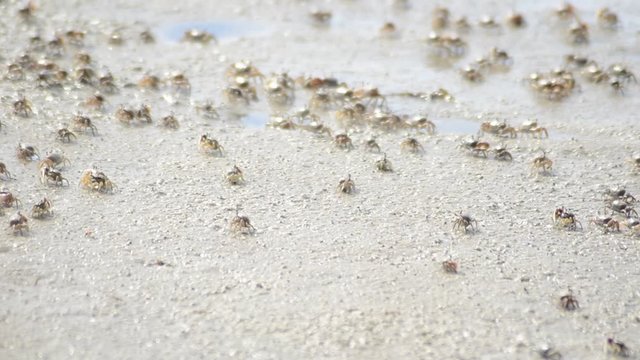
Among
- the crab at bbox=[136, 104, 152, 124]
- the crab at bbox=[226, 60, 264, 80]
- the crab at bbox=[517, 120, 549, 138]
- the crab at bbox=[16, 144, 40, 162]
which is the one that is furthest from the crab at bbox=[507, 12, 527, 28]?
the crab at bbox=[16, 144, 40, 162]

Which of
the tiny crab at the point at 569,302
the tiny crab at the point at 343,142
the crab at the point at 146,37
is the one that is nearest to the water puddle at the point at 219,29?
the crab at the point at 146,37

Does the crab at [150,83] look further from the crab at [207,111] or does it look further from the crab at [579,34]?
the crab at [579,34]

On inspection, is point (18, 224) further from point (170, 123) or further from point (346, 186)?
point (346, 186)

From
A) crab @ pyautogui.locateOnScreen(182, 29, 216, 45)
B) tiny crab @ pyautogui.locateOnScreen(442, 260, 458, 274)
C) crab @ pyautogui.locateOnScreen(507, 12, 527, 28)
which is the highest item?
crab @ pyautogui.locateOnScreen(507, 12, 527, 28)

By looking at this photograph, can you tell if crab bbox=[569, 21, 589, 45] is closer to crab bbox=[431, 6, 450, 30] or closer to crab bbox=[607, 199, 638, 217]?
crab bbox=[431, 6, 450, 30]

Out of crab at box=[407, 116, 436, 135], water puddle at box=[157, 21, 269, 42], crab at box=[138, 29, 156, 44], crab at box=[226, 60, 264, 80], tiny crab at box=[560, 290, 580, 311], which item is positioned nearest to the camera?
tiny crab at box=[560, 290, 580, 311]

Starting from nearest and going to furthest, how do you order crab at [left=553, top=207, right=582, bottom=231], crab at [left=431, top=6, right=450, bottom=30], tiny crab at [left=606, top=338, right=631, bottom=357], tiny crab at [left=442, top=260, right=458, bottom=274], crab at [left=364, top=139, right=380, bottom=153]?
tiny crab at [left=606, top=338, right=631, bottom=357], tiny crab at [left=442, top=260, right=458, bottom=274], crab at [left=553, top=207, right=582, bottom=231], crab at [left=364, top=139, right=380, bottom=153], crab at [left=431, top=6, right=450, bottom=30]

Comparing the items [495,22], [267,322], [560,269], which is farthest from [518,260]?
[495,22]
